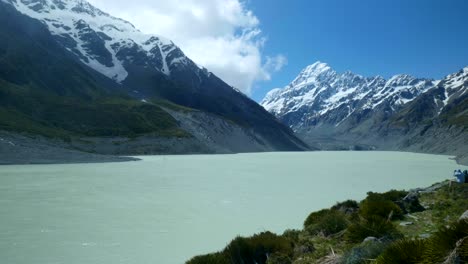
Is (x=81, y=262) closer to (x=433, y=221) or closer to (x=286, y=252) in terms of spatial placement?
(x=286, y=252)

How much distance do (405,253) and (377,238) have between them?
21.4 feet

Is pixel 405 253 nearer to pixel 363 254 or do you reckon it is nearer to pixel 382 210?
pixel 363 254

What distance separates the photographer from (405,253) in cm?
595

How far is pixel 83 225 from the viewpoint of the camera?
75.8ft

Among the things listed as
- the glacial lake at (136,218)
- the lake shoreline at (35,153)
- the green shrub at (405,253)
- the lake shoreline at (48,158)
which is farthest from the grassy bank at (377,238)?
the lake shoreline at (35,153)

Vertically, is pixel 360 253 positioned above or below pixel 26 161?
below

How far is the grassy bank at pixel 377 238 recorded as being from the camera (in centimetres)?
543

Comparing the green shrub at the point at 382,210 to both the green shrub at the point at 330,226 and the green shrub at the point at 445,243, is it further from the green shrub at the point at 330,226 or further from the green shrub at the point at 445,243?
the green shrub at the point at 445,243

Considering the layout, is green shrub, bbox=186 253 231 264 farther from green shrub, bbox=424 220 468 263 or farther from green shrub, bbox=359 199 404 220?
green shrub, bbox=359 199 404 220

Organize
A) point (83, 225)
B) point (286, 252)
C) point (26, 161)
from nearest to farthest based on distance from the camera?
point (286, 252) → point (83, 225) → point (26, 161)

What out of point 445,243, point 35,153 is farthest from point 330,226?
point 35,153

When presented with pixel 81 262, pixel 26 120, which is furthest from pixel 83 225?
pixel 26 120

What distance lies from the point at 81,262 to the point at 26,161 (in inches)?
2947

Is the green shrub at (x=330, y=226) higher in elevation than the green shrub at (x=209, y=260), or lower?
higher
